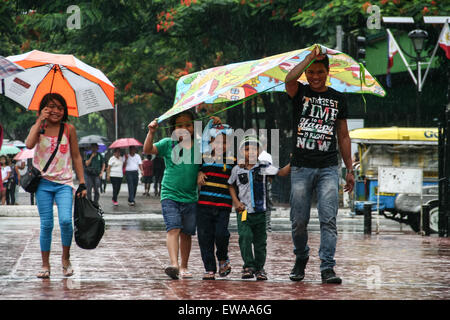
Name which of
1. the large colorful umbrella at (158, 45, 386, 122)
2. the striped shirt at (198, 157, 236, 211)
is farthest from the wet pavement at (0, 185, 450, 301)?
the large colorful umbrella at (158, 45, 386, 122)

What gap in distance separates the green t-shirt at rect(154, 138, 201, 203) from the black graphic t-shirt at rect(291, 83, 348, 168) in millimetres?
1032

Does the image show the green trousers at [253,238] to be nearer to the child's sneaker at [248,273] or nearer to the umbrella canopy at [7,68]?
the child's sneaker at [248,273]

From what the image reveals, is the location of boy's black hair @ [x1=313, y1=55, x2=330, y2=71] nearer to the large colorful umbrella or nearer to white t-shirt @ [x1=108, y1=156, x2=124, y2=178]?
the large colorful umbrella

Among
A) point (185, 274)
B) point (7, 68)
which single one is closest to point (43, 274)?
point (185, 274)

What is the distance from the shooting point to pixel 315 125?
742 centimetres

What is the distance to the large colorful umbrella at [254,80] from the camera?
7199mm

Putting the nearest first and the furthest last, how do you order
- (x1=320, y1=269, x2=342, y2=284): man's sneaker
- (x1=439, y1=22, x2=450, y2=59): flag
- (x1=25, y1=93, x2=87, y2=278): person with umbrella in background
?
(x1=320, y1=269, x2=342, y2=284): man's sneaker < (x1=25, y1=93, x2=87, y2=278): person with umbrella in background < (x1=439, y1=22, x2=450, y2=59): flag

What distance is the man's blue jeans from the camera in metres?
7.43

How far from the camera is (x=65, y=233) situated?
25.6ft

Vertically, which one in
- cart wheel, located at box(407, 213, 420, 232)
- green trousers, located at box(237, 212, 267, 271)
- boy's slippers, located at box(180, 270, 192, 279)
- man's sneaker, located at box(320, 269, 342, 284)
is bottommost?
cart wheel, located at box(407, 213, 420, 232)

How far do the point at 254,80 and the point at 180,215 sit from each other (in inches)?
56.9

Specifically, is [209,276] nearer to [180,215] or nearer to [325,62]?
[180,215]

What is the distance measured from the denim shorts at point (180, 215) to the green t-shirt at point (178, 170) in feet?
0.19
